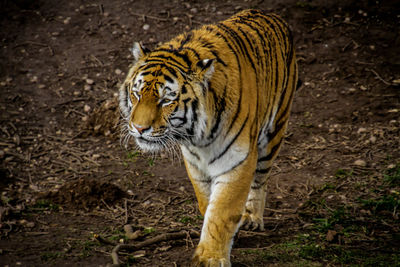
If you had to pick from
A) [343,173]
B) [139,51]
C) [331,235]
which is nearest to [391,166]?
[343,173]

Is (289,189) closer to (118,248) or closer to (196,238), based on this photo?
(196,238)

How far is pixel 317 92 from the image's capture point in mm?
6316

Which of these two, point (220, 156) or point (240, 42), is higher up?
point (240, 42)

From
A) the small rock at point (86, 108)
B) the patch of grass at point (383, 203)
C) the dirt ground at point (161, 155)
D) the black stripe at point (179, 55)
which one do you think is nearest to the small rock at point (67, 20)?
the dirt ground at point (161, 155)

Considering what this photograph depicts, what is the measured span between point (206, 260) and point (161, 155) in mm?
2437

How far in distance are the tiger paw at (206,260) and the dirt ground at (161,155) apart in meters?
0.29

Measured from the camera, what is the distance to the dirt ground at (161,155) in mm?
3766

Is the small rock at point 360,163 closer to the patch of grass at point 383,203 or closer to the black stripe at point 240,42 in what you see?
the patch of grass at point 383,203

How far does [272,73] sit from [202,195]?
1.15 m

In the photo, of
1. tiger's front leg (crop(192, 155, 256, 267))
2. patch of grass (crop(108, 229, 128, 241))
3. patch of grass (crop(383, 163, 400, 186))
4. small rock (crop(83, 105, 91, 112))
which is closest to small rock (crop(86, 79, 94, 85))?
small rock (crop(83, 105, 91, 112))

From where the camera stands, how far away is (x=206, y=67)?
3039mm

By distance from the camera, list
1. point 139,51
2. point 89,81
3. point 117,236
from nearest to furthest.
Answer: point 139,51, point 117,236, point 89,81

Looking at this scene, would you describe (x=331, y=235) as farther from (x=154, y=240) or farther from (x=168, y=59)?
(x=168, y=59)

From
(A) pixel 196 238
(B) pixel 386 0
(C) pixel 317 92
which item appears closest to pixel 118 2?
(C) pixel 317 92
